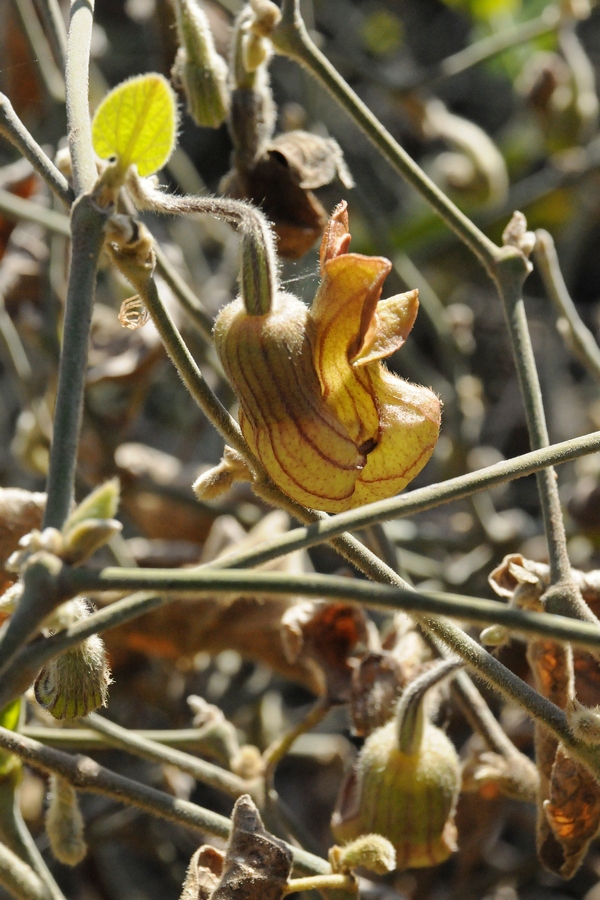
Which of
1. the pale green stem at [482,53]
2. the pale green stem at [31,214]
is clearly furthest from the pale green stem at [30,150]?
the pale green stem at [482,53]

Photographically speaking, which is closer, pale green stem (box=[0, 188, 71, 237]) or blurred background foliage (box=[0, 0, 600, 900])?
pale green stem (box=[0, 188, 71, 237])

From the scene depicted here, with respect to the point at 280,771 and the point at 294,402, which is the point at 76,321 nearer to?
the point at 294,402

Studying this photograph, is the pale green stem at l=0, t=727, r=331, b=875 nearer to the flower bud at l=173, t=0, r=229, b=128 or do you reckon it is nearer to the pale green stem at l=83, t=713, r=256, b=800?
the pale green stem at l=83, t=713, r=256, b=800

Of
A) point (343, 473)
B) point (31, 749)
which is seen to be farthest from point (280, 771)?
point (343, 473)

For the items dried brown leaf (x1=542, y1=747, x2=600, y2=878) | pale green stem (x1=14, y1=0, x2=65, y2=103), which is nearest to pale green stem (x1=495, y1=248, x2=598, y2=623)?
dried brown leaf (x1=542, y1=747, x2=600, y2=878)

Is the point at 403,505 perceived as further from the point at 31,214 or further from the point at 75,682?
the point at 31,214
